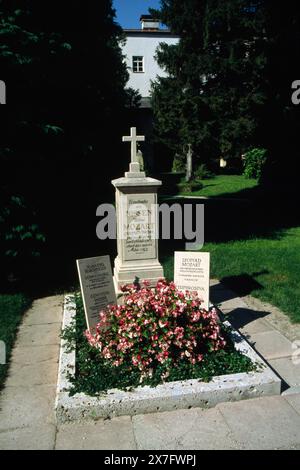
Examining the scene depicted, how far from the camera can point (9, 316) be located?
6.45 m

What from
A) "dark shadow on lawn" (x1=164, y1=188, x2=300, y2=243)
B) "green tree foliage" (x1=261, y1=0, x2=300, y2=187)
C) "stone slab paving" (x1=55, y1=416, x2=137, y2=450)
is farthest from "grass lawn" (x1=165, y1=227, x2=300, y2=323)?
"green tree foliage" (x1=261, y1=0, x2=300, y2=187)

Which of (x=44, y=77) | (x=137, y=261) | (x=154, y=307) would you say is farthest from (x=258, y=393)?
(x=44, y=77)

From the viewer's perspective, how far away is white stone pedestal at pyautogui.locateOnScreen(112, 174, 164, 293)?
630 cm

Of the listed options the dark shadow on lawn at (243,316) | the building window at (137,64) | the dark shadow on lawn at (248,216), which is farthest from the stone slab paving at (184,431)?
the building window at (137,64)

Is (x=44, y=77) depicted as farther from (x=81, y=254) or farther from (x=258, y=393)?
(x=258, y=393)

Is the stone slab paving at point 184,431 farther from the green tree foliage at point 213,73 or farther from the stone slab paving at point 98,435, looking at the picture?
the green tree foliage at point 213,73

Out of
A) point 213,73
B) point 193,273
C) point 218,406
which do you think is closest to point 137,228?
point 193,273

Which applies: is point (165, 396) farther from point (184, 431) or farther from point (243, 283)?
point (243, 283)

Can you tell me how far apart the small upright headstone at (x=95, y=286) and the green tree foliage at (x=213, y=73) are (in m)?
14.6

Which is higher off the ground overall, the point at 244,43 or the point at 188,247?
the point at 244,43

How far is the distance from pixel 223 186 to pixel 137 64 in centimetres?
1611

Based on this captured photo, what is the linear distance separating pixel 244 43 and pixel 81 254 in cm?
1413

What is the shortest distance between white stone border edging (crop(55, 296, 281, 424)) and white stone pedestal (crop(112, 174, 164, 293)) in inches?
91.5

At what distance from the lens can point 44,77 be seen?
23.3 feet
